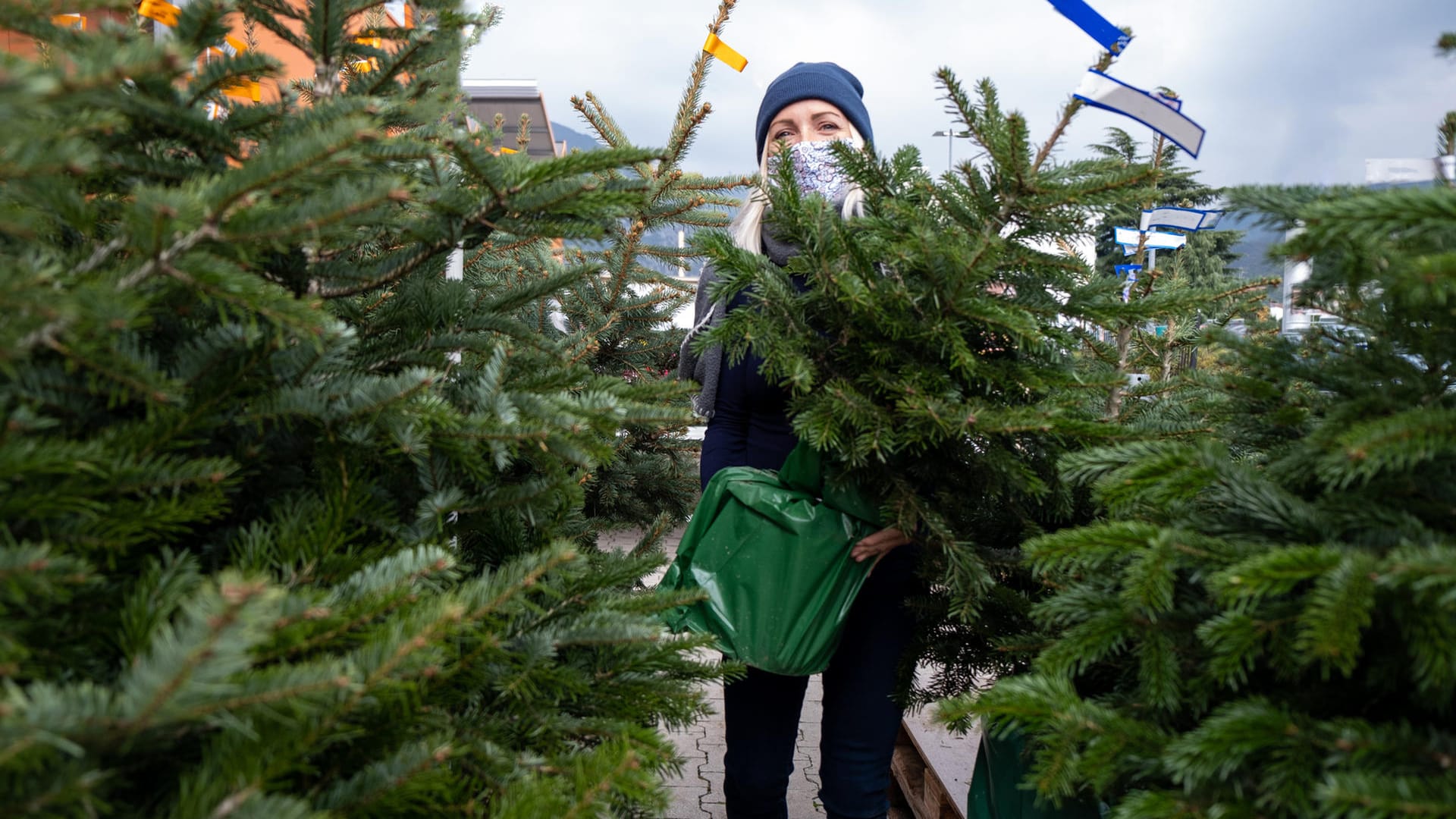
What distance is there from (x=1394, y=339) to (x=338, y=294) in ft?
4.78

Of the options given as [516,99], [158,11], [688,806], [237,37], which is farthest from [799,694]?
[516,99]

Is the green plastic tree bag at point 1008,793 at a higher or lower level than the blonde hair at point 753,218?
lower

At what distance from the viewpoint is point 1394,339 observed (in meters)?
1.16

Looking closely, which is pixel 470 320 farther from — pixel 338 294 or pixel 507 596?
pixel 507 596

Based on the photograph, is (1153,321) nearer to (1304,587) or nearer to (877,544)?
(877,544)

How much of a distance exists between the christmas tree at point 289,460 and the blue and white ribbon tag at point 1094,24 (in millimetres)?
1035

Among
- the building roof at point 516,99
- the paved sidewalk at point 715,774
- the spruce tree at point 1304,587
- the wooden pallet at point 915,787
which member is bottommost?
the paved sidewalk at point 715,774

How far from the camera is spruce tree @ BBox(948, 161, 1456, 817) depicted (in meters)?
0.87

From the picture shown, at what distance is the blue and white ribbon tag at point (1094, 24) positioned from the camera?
169 cm

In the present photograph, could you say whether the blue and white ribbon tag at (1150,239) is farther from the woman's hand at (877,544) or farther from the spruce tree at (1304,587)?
the spruce tree at (1304,587)

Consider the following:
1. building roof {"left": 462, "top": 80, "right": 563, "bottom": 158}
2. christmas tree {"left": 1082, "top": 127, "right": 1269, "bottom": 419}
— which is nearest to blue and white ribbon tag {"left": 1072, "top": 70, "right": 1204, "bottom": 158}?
christmas tree {"left": 1082, "top": 127, "right": 1269, "bottom": 419}

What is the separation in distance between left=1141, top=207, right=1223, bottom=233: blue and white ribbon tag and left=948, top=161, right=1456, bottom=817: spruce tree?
1913 mm

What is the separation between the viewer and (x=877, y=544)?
6.54 ft

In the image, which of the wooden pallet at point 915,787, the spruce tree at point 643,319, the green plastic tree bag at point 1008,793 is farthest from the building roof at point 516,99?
the green plastic tree bag at point 1008,793
